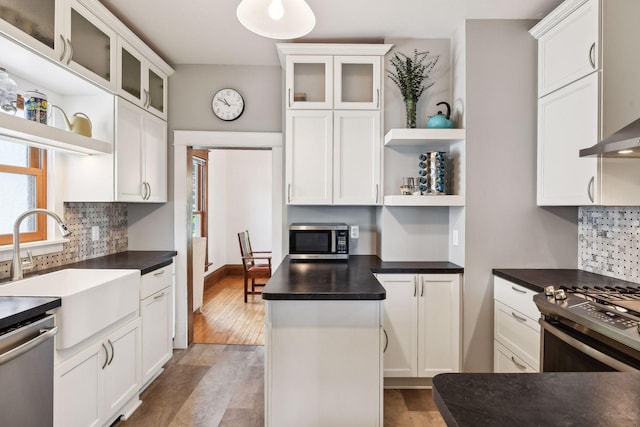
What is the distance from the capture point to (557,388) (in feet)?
2.45

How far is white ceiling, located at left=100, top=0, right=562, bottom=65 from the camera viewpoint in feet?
7.19

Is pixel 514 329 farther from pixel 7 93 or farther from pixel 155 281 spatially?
pixel 7 93

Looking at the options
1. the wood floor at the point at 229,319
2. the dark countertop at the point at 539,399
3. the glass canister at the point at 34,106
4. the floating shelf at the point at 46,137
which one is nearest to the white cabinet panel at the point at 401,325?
the wood floor at the point at 229,319

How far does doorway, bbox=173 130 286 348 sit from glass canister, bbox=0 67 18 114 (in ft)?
4.67

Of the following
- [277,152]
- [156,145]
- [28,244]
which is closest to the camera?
[28,244]

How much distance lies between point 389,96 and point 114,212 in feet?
8.51

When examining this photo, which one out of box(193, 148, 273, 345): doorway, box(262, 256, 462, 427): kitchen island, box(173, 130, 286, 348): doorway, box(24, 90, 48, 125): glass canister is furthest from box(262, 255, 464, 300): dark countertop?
box(193, 148, 273, 345): doorway

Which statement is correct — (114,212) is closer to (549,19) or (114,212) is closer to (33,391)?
(33,391)

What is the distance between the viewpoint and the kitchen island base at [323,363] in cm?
173

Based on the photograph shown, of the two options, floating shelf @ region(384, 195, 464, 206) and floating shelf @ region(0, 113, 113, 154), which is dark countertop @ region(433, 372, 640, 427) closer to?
floating shelf @ region(384, 195, 464, 206)

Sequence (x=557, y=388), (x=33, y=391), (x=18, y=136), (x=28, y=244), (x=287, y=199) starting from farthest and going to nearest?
(x=287, y=199), (x=28, y=244), (x=18, y=136), (x=33, y=391), (x=557, y=388)

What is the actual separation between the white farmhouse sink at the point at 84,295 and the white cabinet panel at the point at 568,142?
2775 mm

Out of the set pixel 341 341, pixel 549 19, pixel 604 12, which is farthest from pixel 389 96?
pixel 341 341

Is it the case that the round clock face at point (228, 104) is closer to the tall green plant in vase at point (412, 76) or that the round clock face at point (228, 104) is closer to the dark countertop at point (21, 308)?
the tall green plant in vase at point (412, 76)
